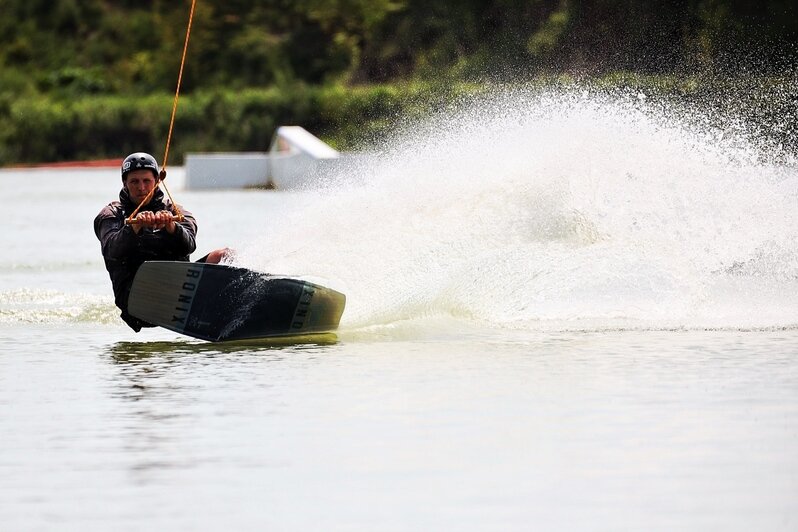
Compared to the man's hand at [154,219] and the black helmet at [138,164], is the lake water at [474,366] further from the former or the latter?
the black helmet at [138,164]

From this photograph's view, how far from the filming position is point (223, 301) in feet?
33.6

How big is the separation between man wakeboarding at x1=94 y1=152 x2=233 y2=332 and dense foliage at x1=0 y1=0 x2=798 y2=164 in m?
33.8

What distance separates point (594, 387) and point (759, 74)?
37.6m

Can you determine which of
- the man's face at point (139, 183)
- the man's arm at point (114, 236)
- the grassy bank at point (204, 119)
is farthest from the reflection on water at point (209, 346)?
the grassy bank at point (204, 119)

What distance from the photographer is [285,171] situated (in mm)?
35719

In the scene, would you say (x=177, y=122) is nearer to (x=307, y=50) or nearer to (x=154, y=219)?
(x=307, y=50)

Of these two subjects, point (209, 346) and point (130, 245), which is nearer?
point (209, 346)

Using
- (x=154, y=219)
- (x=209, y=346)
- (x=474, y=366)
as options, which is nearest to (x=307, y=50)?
(x=209, y=346)

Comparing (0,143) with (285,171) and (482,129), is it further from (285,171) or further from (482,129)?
(482,129)

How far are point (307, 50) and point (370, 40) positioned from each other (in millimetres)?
4214

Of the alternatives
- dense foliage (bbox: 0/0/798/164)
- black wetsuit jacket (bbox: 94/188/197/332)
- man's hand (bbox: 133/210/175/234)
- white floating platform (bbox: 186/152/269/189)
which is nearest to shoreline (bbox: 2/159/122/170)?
dense foliage (bbox: 0/0/798/164)

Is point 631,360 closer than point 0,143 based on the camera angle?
Yes

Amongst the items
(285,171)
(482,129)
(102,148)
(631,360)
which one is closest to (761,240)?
(482,129)

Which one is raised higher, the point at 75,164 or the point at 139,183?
the point at 139,183
